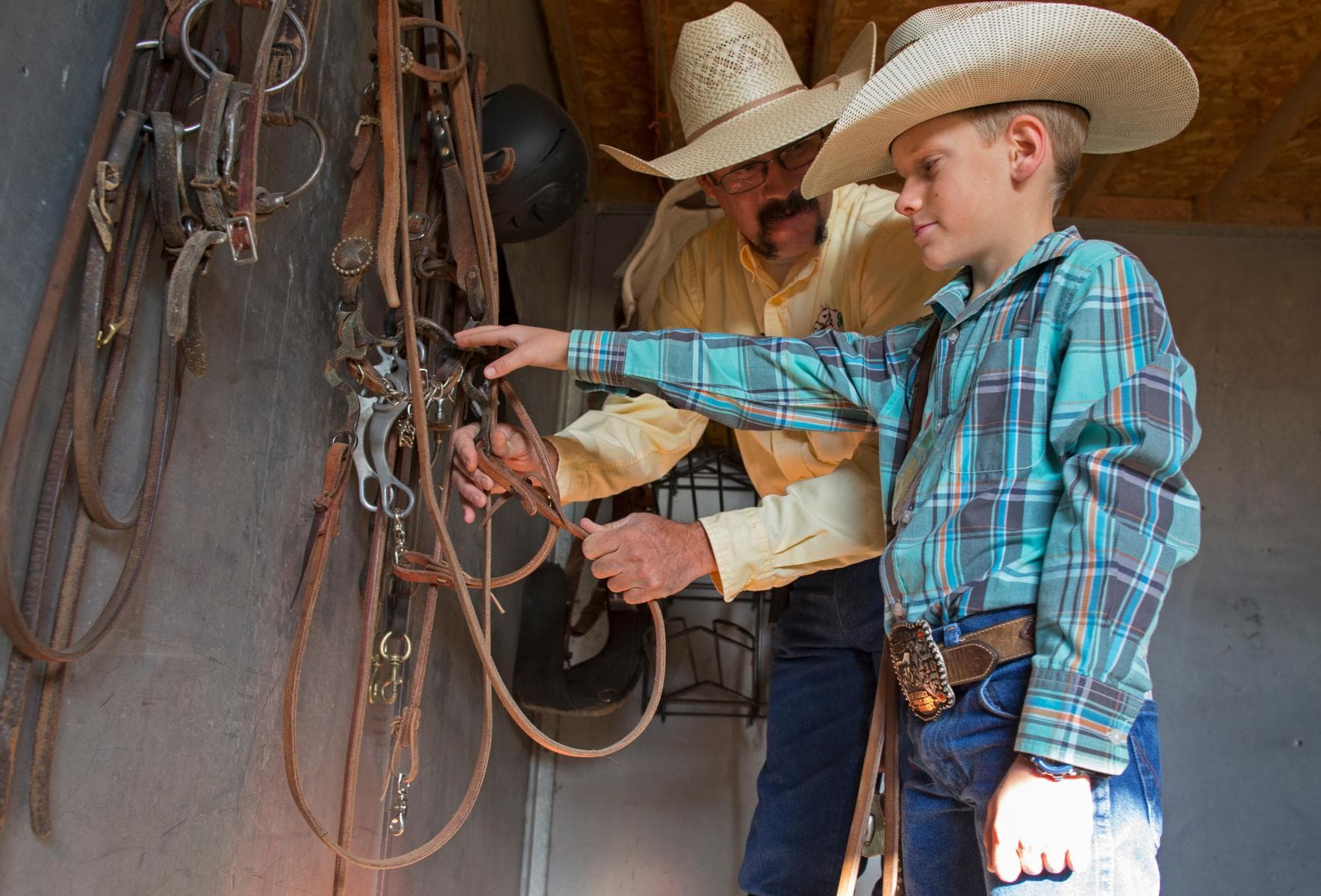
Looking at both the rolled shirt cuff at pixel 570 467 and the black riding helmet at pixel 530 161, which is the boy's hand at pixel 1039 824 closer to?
the rolled shirt cuff at pixel 570 467

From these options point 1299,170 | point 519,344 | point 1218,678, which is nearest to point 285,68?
point 519,344

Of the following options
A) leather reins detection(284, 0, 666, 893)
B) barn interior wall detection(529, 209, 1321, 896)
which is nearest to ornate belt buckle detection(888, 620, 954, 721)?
leather reins detection(284, 0, 666, 893)

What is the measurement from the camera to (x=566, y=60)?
3574mm

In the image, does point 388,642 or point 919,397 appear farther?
point 388,642

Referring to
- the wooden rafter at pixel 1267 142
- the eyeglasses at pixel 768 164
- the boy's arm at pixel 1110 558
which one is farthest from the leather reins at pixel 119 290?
the wooden rafter at pixel 1267 142

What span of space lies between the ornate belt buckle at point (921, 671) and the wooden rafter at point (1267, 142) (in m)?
3.00

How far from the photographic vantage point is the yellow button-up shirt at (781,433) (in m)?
1.85

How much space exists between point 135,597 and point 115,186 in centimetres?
37

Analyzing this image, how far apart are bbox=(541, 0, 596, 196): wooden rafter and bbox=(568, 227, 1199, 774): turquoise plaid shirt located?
7.28 ft

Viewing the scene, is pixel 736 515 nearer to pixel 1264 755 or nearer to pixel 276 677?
pixel 276 677

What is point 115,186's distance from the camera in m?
0.96

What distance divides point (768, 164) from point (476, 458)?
0.84m

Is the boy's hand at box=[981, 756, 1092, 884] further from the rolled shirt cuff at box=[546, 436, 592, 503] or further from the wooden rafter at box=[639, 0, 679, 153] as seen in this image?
the wooden rafter at box=[639, 0, 679, 153]

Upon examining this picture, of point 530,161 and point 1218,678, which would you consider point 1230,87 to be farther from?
point 530,161
